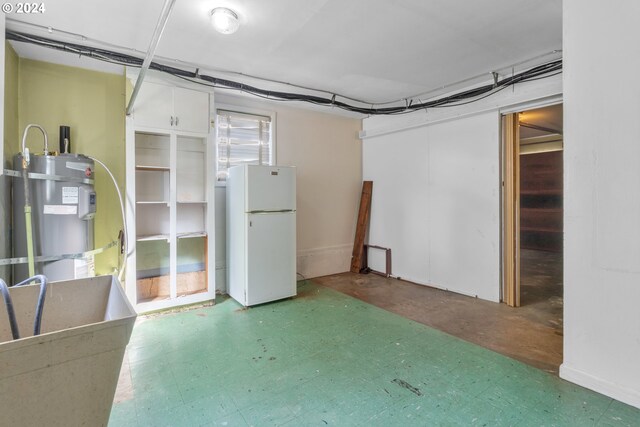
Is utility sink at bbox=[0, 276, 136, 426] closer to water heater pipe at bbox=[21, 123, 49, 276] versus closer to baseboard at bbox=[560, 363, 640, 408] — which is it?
water heater pipe at bbox=[21, 123, 49, 276]

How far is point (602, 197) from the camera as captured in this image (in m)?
1.95

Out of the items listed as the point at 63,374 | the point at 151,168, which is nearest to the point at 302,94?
the point at 151,168

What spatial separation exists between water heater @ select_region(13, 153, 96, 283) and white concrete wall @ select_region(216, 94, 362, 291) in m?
2.23

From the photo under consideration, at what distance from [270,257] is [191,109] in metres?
1.87

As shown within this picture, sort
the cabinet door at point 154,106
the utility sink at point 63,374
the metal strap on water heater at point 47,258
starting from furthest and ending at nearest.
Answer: the cabinet door at point 154,106 → the metal strap on water heater at point 47,258 → the utility sink at point 63,374

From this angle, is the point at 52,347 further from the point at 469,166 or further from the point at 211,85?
the point at 469,166

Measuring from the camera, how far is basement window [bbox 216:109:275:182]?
4.10 metres

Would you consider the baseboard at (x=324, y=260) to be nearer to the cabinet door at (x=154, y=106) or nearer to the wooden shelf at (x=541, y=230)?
the cabinet door at (x=154, y=106)

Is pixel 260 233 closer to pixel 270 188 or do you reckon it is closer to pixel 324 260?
pixel 270 188

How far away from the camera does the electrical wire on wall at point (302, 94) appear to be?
268 cm

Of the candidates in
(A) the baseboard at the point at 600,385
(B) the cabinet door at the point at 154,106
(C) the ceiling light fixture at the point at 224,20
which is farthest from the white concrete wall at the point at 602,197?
(B) the cabinet door at the point at 154,106

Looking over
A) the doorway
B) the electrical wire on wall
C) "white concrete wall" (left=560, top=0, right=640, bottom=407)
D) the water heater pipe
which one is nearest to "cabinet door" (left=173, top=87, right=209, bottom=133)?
the electrical wire on wall

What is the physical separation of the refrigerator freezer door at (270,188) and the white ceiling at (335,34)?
108cm

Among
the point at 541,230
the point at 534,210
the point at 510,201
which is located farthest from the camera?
the point at 534,210
